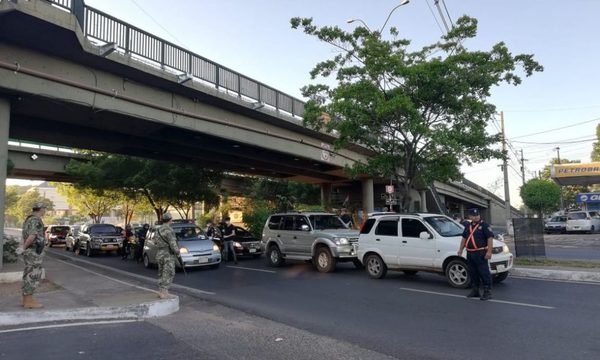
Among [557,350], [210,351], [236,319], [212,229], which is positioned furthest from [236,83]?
[557,350]

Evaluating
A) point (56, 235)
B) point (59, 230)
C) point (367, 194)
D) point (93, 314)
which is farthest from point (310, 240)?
point (59, 230)

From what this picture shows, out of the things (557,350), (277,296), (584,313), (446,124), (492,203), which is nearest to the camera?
(557,350)

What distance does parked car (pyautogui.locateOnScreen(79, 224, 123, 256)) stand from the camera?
24766 millimetres

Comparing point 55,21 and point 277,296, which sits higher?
point 55,21

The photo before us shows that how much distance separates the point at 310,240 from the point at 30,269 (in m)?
8.75

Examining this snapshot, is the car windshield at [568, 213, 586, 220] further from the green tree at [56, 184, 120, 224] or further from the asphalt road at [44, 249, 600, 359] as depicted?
the green tree at [56, 184, 120, 224]

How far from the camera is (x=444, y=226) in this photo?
39.4ft

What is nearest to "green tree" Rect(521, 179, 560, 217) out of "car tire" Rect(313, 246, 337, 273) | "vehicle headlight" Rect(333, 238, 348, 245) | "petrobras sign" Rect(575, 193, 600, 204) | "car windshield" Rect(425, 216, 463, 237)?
"petrobras sign" Rect(575, 193, 600, 204)

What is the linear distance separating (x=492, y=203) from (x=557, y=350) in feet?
245

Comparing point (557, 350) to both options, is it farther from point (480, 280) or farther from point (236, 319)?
point (236, 319)

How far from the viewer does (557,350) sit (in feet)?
19.7

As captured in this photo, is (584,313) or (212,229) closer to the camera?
(584,313)

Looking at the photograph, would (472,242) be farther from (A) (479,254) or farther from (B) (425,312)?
(B) (425,312)

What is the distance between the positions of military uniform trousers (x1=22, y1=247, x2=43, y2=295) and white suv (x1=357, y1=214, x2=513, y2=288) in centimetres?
825
